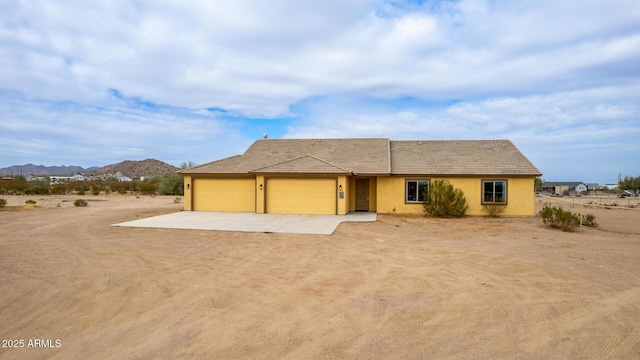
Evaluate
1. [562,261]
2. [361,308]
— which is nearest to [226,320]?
[361,308]

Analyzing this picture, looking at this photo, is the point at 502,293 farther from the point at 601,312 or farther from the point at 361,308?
the point at 361,308

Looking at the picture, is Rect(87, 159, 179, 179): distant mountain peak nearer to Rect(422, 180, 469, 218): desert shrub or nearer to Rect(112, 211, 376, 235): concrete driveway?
Rect(112, 211, 376, 235): concrete driveway

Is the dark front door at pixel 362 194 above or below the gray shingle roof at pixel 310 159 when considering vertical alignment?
below

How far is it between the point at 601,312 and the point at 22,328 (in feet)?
27.0

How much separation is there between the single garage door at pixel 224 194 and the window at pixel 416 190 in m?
8.21

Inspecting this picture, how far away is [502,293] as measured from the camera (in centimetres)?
684

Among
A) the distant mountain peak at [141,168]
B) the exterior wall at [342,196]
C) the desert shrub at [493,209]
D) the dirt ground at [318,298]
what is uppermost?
the distant mountain peak at [141,168]

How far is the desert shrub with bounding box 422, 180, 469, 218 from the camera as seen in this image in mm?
19273

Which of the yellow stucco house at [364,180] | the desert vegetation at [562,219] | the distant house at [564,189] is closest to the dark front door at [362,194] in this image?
the yellow stucco house at [364,180]

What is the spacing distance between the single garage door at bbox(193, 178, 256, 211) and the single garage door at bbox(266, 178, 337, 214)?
1.56 metres

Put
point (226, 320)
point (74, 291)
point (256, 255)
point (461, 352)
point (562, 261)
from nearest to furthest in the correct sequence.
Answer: point (461, 352), point (226, 320), point (74, 291), point (562, 261), point (256, 255)

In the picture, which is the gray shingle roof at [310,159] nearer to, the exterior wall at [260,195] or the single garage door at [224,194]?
the exterior wall at [260,195]

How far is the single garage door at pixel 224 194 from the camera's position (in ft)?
69.6

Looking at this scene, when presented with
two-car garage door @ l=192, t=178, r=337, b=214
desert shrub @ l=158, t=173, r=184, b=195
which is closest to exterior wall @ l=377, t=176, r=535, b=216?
two-car garage door @ l=192, t=178, r=337, b=214
